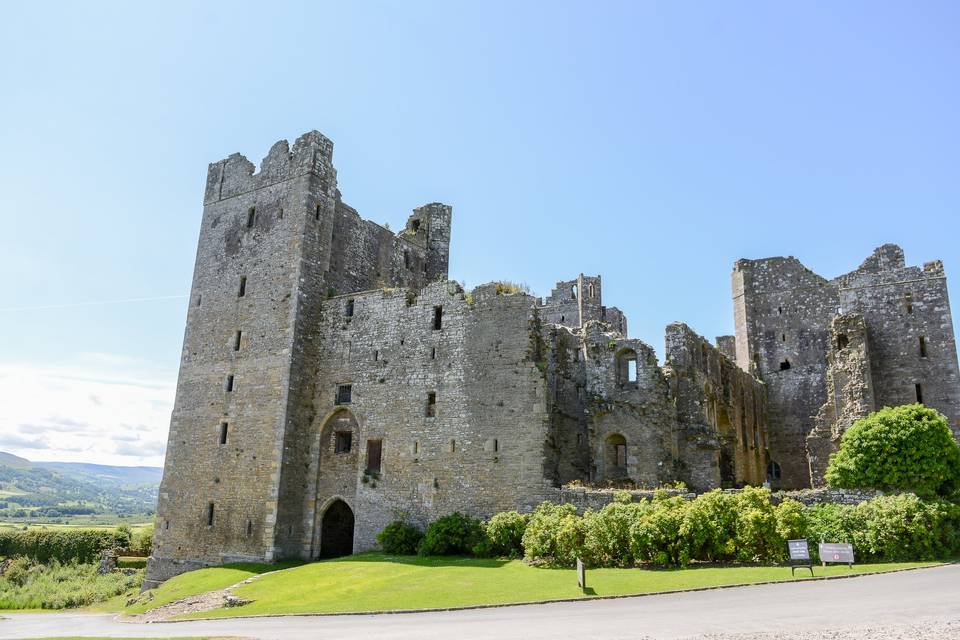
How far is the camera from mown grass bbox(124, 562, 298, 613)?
29633mm

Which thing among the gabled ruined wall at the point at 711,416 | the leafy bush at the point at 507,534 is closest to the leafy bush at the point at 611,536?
the leafy bush at the point at 507,534

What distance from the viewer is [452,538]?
95.0 ft

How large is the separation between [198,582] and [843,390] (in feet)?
98.3

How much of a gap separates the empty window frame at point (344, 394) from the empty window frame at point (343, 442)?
1437mm

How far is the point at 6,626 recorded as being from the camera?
27.6 m

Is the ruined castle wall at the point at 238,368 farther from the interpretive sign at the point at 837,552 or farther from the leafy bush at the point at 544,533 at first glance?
the interpretive sign at the point at 837,552

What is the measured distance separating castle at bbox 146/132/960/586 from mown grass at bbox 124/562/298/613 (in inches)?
34.6

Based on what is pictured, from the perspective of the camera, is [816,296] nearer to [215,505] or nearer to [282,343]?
[282,343]

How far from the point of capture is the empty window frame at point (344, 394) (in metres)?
35.0

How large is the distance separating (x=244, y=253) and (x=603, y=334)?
18.6 m

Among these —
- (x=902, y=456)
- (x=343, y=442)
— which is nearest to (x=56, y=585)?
(x=343, y=442)

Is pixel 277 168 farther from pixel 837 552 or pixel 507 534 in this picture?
pixel 837 552

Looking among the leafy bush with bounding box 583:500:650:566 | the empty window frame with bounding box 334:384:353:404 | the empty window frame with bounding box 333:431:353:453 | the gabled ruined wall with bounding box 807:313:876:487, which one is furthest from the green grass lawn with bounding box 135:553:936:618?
the gabled ruined wall with bounding box 807:313:876:487

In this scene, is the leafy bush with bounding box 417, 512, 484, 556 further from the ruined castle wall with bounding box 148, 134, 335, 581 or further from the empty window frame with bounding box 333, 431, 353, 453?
the ruined castle wall with bounding box 148, 134, 335, 581
